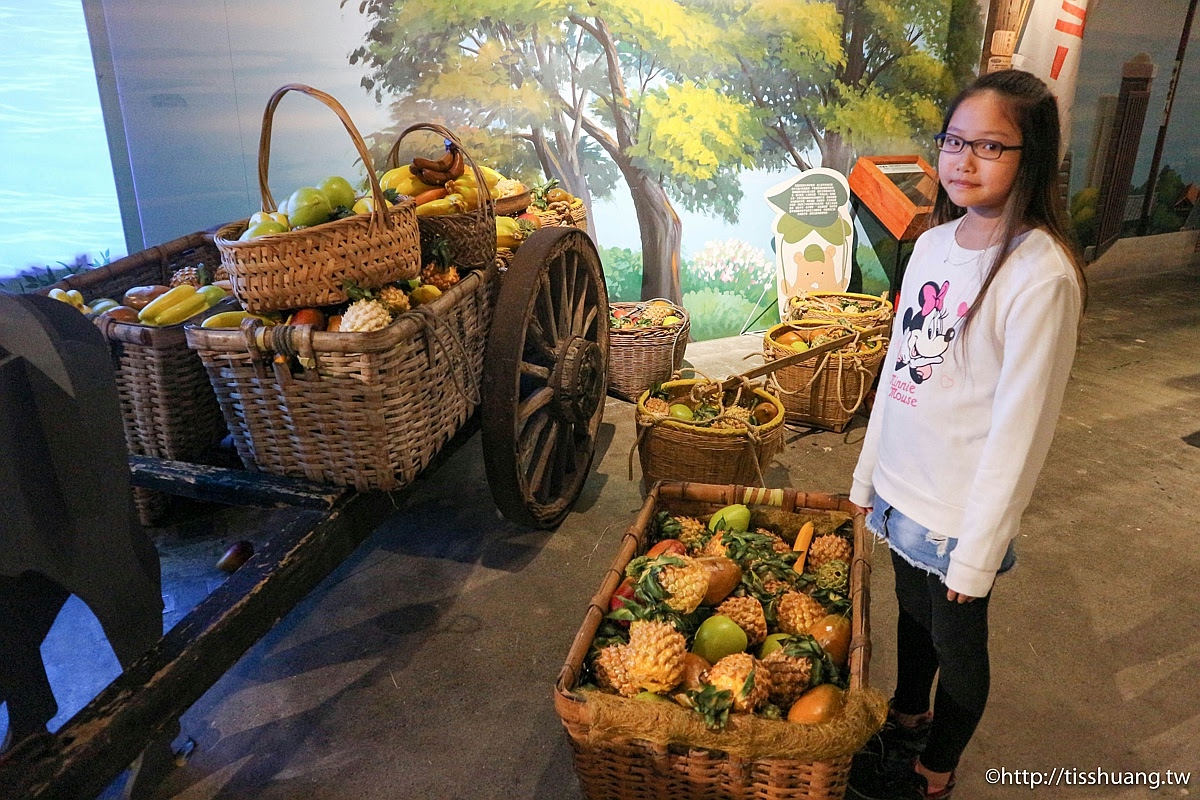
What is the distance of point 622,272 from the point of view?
16.7 ft

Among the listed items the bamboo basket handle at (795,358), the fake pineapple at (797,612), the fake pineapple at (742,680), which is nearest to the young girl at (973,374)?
the fake pineapple at (797,612)

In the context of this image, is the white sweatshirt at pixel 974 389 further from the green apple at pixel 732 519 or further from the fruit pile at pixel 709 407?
the fruit pile at pixel 709 407

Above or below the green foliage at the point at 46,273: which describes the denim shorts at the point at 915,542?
below

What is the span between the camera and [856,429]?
160 inches

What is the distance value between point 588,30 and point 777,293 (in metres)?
2.08

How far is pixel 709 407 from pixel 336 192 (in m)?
1.72

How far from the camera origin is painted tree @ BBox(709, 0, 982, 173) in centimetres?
501

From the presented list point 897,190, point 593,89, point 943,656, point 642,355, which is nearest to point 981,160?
point 943,656

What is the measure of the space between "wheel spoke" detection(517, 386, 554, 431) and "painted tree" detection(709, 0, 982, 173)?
3.08m

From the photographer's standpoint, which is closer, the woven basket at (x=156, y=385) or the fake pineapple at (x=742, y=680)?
the fake pineapple at (x=742, y=680)

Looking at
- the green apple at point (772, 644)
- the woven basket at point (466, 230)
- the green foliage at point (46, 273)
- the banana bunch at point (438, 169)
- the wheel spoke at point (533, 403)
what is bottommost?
the green apple at point (772, 644)

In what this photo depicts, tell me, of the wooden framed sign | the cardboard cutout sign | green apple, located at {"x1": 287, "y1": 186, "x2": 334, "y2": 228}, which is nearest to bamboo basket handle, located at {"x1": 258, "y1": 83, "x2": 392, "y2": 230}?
green apple, located at {"x1": 287, "y1": 186, "x2": 334, "y2": 228}

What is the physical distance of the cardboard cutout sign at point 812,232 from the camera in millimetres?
5172

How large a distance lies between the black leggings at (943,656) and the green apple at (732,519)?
1.58ft
